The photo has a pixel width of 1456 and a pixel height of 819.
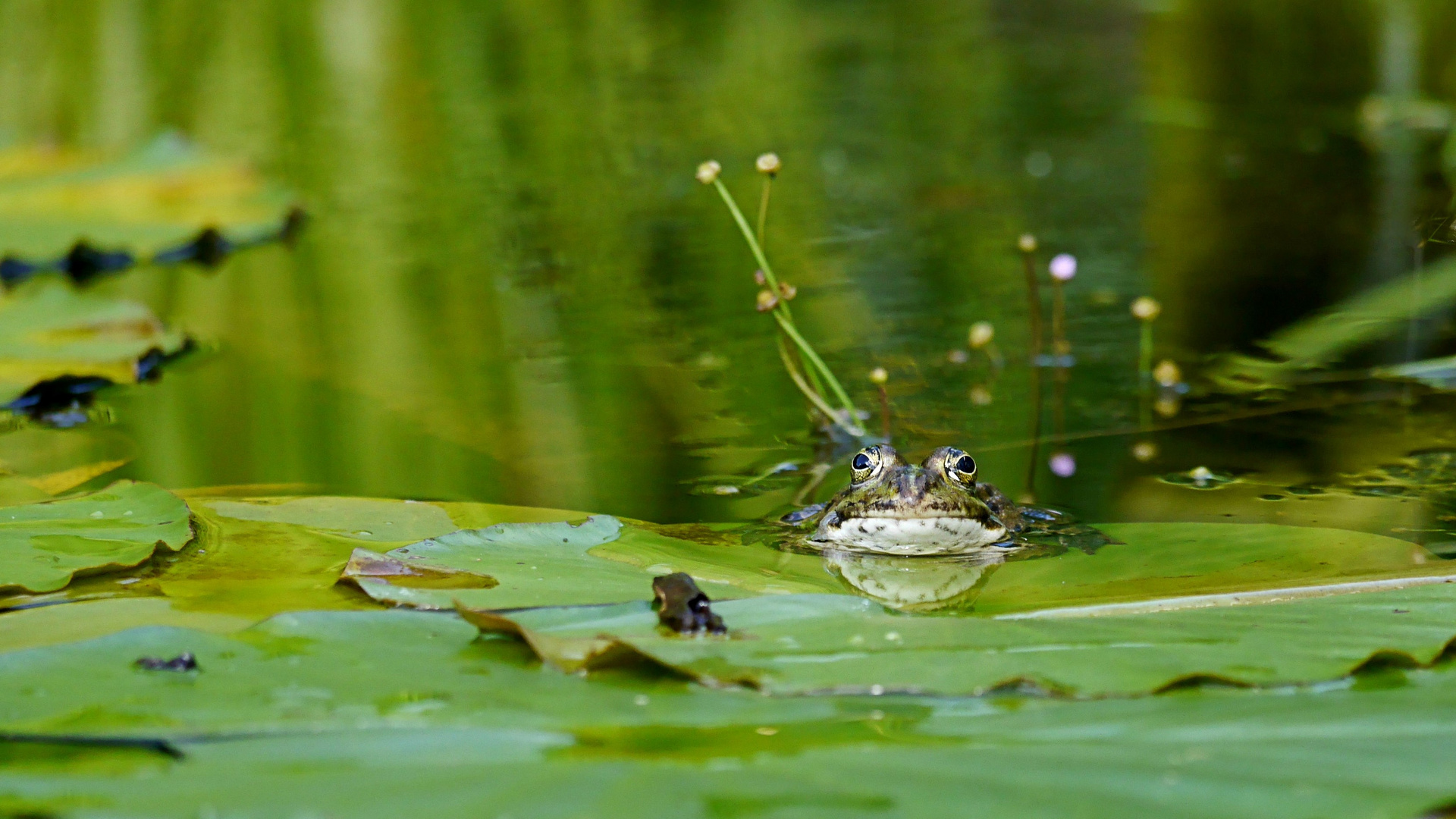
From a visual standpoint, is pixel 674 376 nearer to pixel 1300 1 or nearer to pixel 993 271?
pixel 993 271

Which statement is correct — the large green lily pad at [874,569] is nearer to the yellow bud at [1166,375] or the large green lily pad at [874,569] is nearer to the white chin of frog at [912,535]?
the white chin of frog at [912,535]

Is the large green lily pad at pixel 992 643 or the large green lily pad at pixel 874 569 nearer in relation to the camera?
the large green lily pad at pixel 992 643

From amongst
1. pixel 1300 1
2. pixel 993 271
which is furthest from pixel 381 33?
pixel 993 271

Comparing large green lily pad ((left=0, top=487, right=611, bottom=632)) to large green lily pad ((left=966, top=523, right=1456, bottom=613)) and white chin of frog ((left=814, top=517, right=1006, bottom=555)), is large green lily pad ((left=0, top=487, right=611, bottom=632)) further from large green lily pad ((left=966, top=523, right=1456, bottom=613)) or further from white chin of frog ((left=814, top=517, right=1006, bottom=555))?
large green lily pad ((left=966, top=523, right=1456, bottom=613))

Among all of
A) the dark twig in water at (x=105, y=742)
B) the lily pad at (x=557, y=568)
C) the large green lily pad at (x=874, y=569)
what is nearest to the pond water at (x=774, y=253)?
the large green lily pad at (x=874, y=569)

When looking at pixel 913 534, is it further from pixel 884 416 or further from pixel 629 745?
pixel 629 745

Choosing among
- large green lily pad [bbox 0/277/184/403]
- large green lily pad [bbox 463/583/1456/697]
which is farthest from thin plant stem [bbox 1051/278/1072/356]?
large green lily pad [bbox 0/277/184/403]
